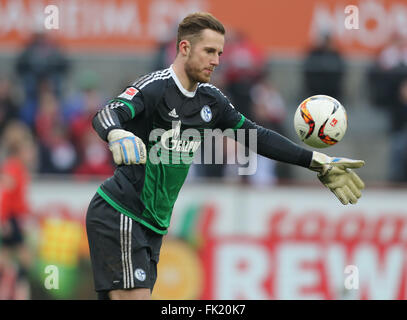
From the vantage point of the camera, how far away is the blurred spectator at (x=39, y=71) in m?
12.9

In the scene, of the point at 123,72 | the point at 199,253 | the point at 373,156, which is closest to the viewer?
the point at 199,253

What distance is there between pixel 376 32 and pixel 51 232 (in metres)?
6.82

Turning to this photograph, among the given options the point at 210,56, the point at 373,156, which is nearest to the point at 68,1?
the point at 373,156

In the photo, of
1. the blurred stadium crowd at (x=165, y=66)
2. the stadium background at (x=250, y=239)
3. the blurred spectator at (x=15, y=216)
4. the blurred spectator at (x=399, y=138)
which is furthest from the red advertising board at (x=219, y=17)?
the stadium background at (x=250, y=239)

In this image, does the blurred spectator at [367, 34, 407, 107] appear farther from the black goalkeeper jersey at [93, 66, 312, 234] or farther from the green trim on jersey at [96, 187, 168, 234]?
the green trim on jersey at [96, 187, 168, 234]

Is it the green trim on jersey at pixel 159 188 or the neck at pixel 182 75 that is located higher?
the neck at pixel 182 75

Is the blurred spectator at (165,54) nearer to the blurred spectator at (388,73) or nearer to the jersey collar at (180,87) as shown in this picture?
the blurred spectator at (388,73)

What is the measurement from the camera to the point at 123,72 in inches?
556

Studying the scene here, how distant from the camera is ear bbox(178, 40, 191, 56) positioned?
256 inches

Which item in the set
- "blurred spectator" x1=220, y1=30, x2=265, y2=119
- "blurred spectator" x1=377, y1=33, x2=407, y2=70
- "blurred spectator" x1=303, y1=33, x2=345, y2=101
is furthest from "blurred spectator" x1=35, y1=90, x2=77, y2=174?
"blurred spectator" x1=377, y1=33, x2=407, y2=70

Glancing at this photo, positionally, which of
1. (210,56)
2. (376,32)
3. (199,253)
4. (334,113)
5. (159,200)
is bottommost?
(199,253)

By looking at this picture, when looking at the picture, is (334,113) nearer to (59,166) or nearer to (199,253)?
(199,253)

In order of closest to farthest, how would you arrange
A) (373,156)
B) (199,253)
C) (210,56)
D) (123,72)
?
(210,56), (199,253), (373,156), (123,72)

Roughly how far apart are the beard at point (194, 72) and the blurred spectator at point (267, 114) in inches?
191
